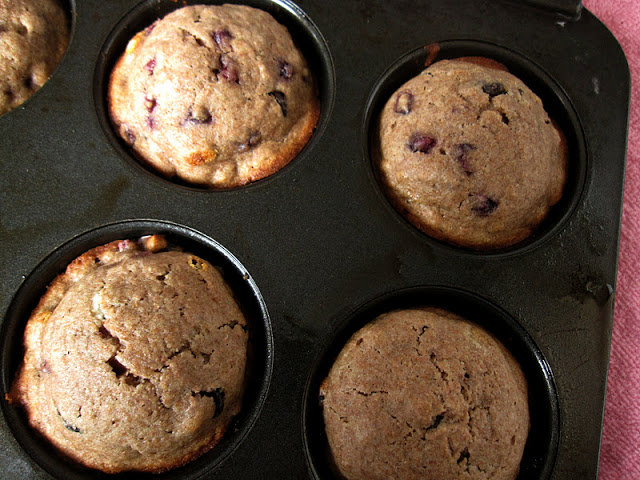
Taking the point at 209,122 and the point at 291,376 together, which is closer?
the point at 291,376

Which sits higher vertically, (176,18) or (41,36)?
(176,18)

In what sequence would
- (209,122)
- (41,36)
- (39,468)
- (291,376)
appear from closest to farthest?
(39,468)
(291,376)
(209,122)
(41,36)

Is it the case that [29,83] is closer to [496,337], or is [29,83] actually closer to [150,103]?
[150,103]

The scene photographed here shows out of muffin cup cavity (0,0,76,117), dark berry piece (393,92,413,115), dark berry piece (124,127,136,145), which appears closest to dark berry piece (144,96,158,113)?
dark berry piece (124,127,136,145)

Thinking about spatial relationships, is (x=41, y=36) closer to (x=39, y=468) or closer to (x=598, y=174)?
(x=39, y=468)

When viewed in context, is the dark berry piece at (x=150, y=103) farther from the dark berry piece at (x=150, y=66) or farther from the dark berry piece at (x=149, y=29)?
A: the dark berry piece at (x=149, y=29)

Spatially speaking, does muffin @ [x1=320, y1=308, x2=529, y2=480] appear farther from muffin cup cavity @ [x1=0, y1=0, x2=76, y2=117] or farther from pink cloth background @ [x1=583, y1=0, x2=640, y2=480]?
muffin cup cavity @ [x1=0, y1=0, x2=76, y2=117]

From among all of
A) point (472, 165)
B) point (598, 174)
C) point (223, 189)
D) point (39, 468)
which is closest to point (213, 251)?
point (223, 189)
